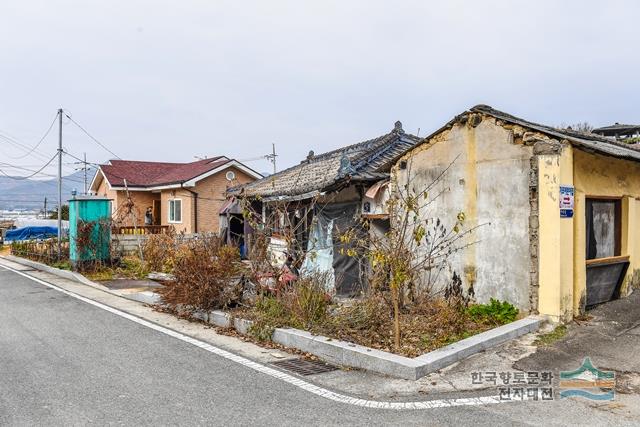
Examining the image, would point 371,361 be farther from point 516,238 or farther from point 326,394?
point 516,238

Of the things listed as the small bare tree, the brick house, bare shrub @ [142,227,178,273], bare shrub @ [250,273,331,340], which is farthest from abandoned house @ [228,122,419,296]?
the brick house

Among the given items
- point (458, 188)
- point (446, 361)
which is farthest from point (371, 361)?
point (458, 188)

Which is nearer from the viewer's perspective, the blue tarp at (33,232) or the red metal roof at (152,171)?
the red metal roof at (152,171)

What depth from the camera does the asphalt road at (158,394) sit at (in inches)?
178

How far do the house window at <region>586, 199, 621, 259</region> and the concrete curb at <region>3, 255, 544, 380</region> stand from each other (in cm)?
218

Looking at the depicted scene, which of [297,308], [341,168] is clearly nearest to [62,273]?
Result: [341,168]

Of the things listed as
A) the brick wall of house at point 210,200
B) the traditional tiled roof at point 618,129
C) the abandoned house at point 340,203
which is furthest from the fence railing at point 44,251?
the traditional tiled roof at point 618,129

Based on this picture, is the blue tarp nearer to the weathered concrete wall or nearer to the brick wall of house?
the brick wall of house

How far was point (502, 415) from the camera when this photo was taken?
4562 millimetres

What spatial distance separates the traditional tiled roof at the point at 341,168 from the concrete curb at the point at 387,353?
347cm

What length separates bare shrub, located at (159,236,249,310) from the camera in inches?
349

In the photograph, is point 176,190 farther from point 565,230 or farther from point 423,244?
point 565,230

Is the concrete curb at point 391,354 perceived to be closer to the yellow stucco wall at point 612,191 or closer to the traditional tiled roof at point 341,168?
the yellow stucco wall at point 612,191

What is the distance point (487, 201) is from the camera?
848cm
